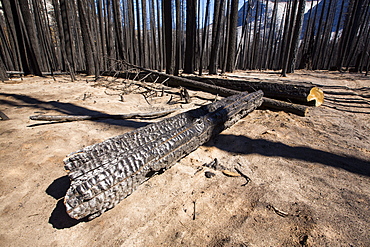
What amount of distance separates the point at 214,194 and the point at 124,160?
2.99ft

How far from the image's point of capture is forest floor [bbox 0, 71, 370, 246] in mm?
1190

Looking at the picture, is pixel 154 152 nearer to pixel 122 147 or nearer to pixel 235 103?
pixel 122 147

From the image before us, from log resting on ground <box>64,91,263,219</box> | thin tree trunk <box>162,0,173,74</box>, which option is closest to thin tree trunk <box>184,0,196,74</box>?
thin tree trunk <box>162,0,173,74</box>

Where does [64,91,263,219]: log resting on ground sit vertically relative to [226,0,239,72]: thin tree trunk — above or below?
below

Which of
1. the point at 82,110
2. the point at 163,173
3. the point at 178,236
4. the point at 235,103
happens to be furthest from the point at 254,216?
the point at 82,110

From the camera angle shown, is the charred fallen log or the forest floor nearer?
the forest floor

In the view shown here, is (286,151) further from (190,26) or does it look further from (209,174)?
(190,26)

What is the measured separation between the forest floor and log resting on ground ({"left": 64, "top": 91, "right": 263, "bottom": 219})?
0.57 ft

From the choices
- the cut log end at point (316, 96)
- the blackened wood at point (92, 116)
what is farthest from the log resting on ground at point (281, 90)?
the blackened wood at point (92, 116)

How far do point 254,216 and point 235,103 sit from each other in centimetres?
236

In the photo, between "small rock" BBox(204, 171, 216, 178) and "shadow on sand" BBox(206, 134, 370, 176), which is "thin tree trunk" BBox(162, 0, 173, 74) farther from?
"small rock" BBox(204, 171, 216, 178)

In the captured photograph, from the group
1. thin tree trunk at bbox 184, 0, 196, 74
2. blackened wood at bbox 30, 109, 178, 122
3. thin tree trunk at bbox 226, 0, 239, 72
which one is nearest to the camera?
blackened wood at bbox 30, 109, 178, 122

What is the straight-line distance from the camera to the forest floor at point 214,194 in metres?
1.19

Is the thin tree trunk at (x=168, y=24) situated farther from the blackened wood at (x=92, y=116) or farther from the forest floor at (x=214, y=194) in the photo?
the forest floor at (x=214, y=194)
